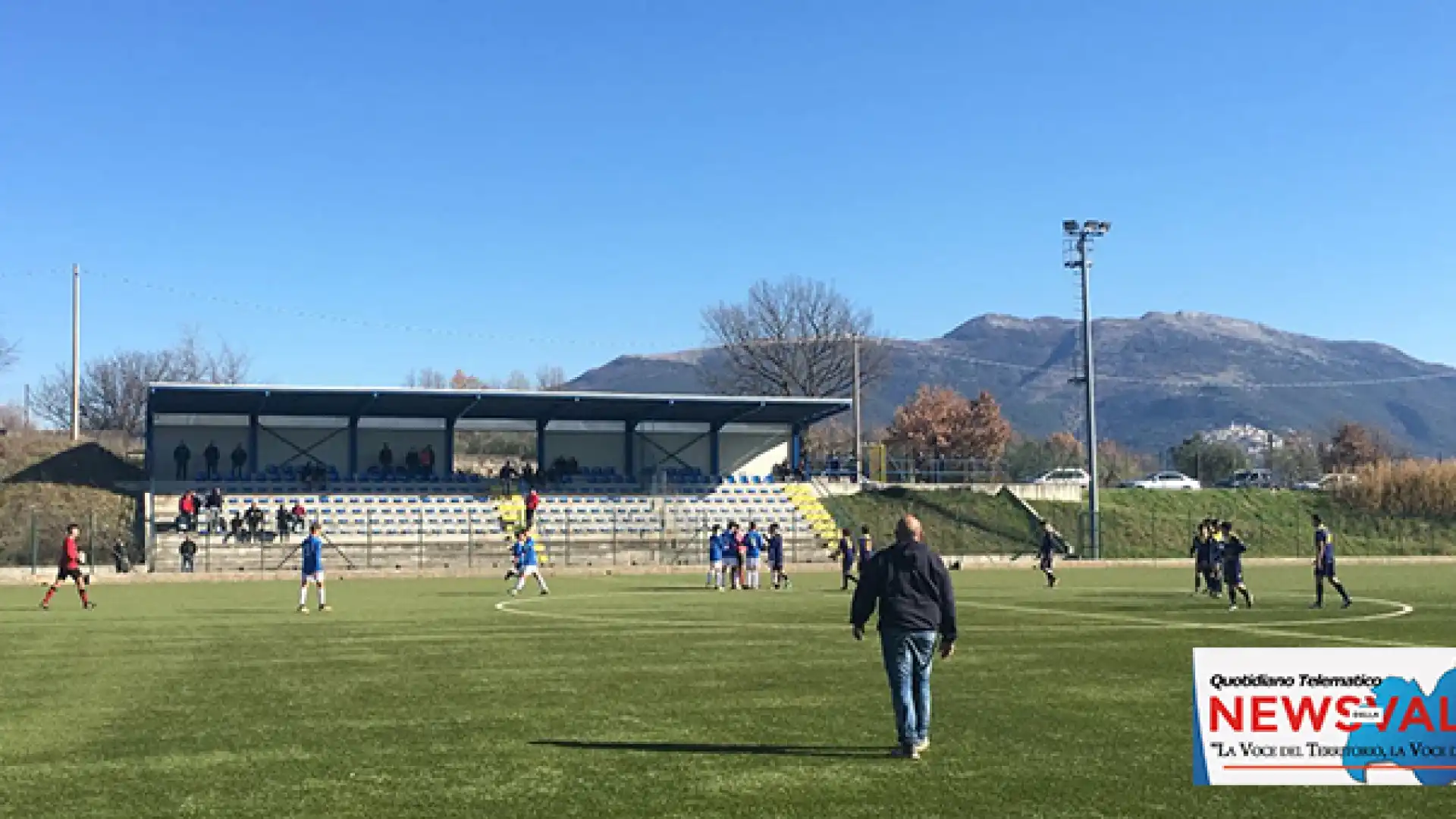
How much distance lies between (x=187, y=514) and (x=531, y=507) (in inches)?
526

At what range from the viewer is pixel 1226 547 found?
2881 cm

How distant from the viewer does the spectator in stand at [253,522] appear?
2092 inches

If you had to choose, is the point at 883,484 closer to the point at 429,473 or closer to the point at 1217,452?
the point at 429,473

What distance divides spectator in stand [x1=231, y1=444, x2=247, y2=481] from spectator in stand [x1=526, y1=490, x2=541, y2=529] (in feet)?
43.0

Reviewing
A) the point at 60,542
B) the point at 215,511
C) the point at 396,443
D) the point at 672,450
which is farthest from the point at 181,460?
the point at 672,450

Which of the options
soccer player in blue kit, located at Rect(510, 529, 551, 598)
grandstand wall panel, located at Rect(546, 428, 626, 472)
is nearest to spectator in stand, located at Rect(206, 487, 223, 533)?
grandstand wall panel, located at Rect(546, 428, 626, 472)

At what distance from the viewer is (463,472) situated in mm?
68000

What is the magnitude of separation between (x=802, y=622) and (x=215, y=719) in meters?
13.6

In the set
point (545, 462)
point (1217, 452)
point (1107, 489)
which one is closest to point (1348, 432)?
point (1217, 452)

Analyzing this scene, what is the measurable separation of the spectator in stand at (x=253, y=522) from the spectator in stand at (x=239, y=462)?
7256 mm

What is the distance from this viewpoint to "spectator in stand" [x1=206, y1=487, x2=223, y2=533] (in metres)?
53.1

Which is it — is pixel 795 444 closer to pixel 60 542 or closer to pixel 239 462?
pixel 239 462

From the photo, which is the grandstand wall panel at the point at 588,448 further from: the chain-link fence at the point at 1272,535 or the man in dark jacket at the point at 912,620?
the man in dark jacket at the point at 912,620

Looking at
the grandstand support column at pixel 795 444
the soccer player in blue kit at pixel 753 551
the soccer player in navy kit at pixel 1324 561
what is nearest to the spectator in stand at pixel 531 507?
the grandstand support column at pixel 795 444
